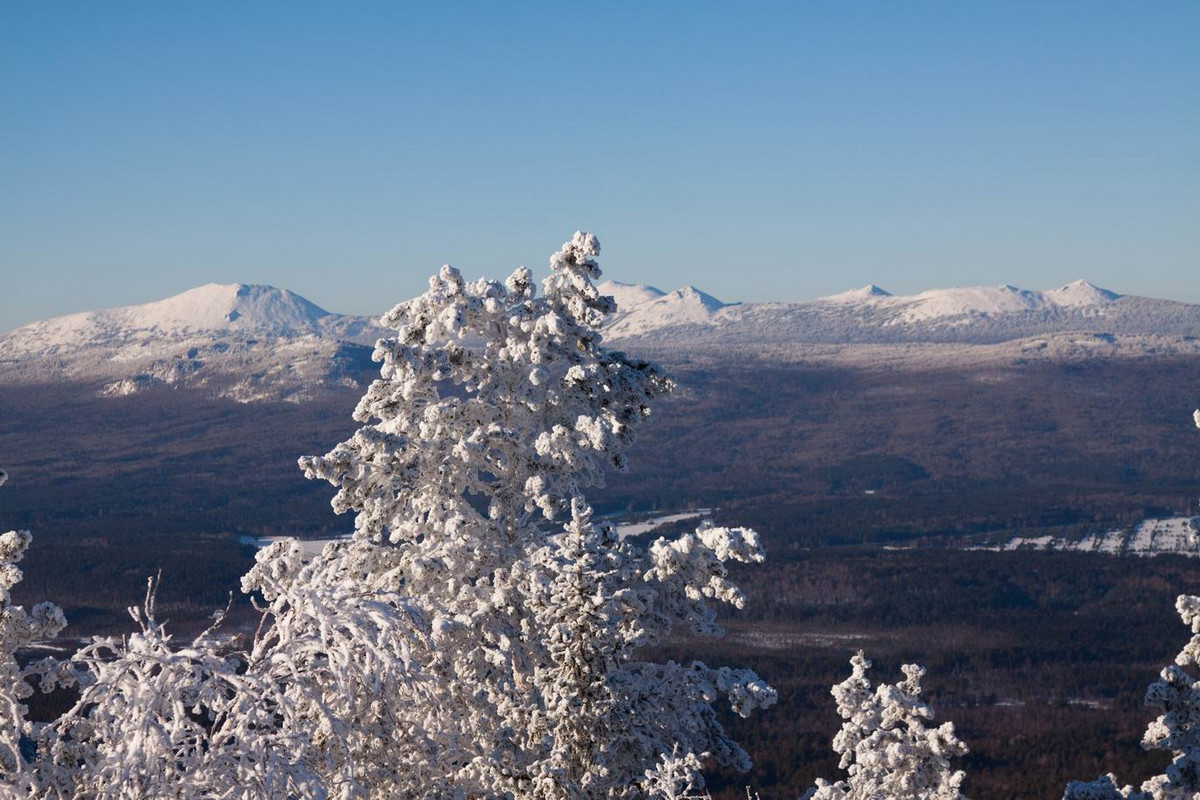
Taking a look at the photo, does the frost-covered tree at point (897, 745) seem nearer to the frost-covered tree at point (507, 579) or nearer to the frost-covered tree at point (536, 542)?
the frost-covered tree at point (507, 579)

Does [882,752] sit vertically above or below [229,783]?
below

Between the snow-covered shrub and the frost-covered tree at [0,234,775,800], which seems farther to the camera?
A: the snow-covered shrub

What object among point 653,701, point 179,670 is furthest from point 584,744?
point 179,670

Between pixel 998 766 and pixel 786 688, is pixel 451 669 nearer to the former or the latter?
pixel 998 766

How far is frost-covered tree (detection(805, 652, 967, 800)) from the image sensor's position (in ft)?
86.0

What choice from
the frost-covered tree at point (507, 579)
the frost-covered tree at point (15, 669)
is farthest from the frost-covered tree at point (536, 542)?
the frost-covered tree at point (15, 669)

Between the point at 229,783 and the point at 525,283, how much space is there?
33.6 ft

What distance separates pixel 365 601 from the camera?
13.1 m

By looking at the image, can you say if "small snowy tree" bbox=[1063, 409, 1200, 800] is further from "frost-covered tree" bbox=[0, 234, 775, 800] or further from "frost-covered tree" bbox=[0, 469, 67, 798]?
"frost-covered tree" bbox=[0, 469, 67, 798]

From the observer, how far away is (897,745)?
86.2 feet

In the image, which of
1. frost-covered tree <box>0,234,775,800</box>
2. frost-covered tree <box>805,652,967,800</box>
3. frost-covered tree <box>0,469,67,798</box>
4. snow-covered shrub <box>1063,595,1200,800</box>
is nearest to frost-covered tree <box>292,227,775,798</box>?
frost-covered tree <box>0,234,775,800</box>

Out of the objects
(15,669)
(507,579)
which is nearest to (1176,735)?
(507,579)

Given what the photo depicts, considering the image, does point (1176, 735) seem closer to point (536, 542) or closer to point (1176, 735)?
point (1176, 735)

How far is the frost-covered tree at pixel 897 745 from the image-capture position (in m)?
26.2
